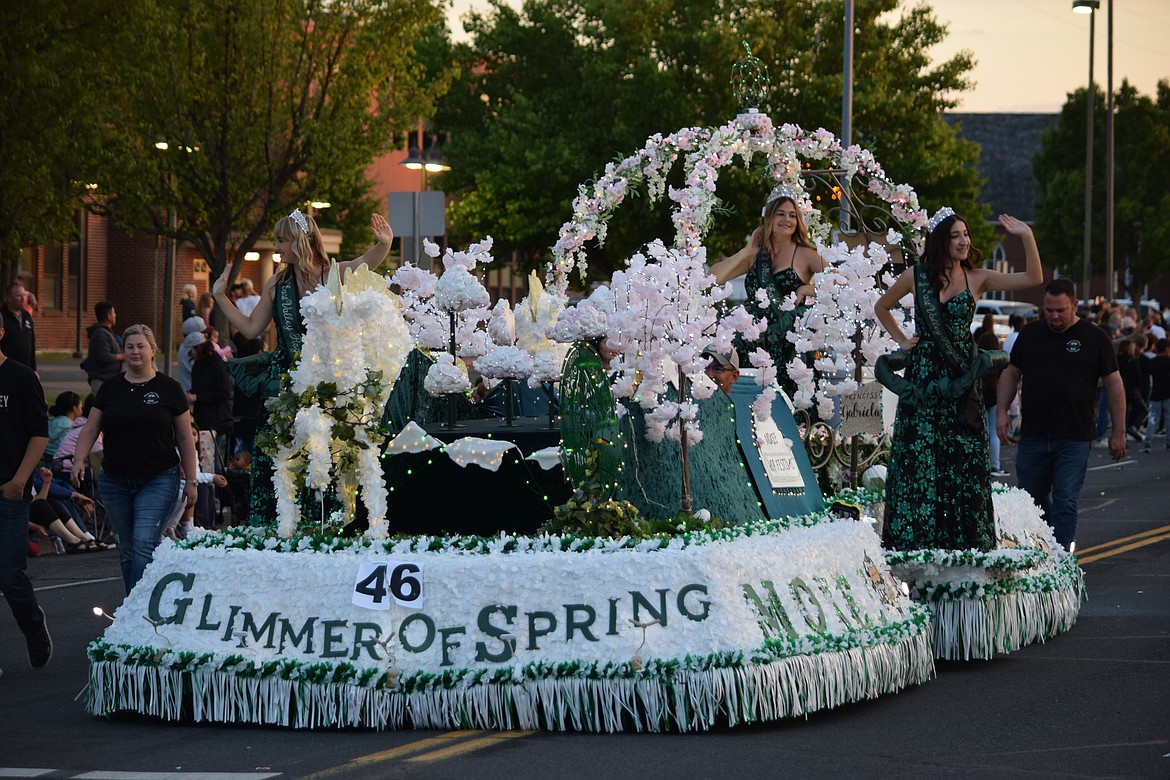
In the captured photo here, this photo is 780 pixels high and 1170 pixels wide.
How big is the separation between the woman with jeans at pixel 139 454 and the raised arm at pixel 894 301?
387 centimetres

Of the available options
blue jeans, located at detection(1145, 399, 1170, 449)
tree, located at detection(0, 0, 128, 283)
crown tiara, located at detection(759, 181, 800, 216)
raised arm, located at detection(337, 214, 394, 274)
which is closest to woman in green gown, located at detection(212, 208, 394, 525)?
raised arm, located at detection(337, 214, 394, 274)

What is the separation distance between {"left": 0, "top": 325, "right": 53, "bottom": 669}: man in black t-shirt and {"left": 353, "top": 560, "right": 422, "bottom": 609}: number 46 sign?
257 cm

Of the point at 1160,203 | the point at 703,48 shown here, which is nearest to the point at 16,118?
the point at 703,48

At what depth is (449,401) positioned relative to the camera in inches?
355

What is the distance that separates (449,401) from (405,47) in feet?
54.6

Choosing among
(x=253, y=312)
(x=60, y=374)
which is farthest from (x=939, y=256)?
(x=60, y=374)

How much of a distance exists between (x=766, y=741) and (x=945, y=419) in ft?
9.58

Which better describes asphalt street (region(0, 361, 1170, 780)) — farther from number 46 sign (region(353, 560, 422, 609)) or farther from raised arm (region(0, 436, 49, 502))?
raised arm (region(0, 436, 49, 502))

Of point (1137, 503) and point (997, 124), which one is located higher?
point (997, 124)

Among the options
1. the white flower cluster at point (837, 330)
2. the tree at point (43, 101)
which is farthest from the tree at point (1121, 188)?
the white flower cluster at point (837, 330)

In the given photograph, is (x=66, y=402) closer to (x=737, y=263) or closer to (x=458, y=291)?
(x=737, y=263)

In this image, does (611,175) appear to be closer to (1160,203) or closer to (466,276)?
(466,276)

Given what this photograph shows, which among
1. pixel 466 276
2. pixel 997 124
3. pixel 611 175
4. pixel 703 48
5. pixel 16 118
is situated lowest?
pixel 466 276

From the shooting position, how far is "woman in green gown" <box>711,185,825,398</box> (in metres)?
11.5
